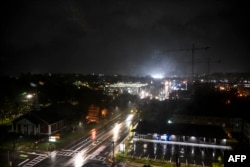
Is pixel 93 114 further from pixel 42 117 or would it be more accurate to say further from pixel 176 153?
pixel 176 153

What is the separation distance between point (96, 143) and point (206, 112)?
72.9 ft

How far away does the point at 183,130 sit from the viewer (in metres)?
31.2

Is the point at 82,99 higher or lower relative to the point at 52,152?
higher

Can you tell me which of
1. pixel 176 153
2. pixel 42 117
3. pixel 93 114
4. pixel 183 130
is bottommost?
pixel 176 153

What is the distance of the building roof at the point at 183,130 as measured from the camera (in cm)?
3009

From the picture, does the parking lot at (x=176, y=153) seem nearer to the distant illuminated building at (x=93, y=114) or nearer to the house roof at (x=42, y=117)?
the house roof at (x=42, y=117)

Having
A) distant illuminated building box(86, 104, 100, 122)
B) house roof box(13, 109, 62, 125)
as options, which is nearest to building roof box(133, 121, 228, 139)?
house roof box(13, 109, 62, 125)

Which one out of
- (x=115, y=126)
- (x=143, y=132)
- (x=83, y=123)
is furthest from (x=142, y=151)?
(x=83, y=123)

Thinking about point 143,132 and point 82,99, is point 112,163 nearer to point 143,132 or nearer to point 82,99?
point 143,132

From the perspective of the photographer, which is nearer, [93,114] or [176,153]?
[176,153]

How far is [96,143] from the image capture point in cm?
3169

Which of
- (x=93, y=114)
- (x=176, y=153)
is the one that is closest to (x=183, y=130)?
(x=176, y=153)

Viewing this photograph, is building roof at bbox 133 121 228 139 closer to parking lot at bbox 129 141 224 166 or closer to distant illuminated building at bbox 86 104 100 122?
parking lot at bbox 129 141 224 166

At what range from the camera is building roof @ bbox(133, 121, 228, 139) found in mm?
30094
